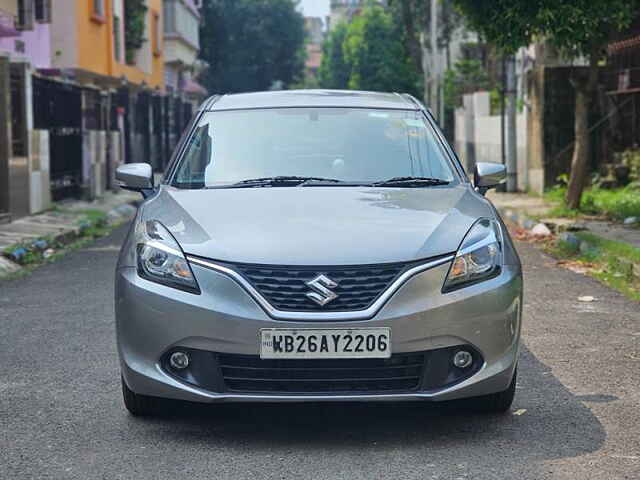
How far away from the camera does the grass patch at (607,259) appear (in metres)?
Answer: 11.0

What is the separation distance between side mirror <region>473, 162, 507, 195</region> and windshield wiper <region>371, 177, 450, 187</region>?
410 millimetres

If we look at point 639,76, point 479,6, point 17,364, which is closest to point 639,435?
point 17,364

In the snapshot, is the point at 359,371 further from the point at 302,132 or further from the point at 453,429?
the point at 302,132

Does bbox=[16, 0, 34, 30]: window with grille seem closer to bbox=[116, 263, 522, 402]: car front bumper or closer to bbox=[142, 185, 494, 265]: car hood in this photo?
bbox=[142, 185, 494, 265]: car hood

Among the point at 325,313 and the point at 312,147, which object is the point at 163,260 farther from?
the point at 312,147

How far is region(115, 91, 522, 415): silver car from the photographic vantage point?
5145 millimetres

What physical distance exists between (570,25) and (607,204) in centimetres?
298

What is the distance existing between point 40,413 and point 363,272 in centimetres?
181

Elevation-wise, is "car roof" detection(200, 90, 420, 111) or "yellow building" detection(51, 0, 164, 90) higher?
"yellow building" detection(51, 0, 164, 90)

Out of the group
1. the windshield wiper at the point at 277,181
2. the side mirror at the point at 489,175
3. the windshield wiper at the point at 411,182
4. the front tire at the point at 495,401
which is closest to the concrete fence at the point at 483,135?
the side mirror at the point at 489,175

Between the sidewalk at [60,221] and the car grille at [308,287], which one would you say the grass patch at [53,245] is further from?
the car grille at [308,287]

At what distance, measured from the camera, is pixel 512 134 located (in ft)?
80.2

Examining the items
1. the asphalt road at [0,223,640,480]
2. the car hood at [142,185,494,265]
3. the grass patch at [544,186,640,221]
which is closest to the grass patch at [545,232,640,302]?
the grass patch at [544,186,640,221]

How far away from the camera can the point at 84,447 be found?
5316mm
